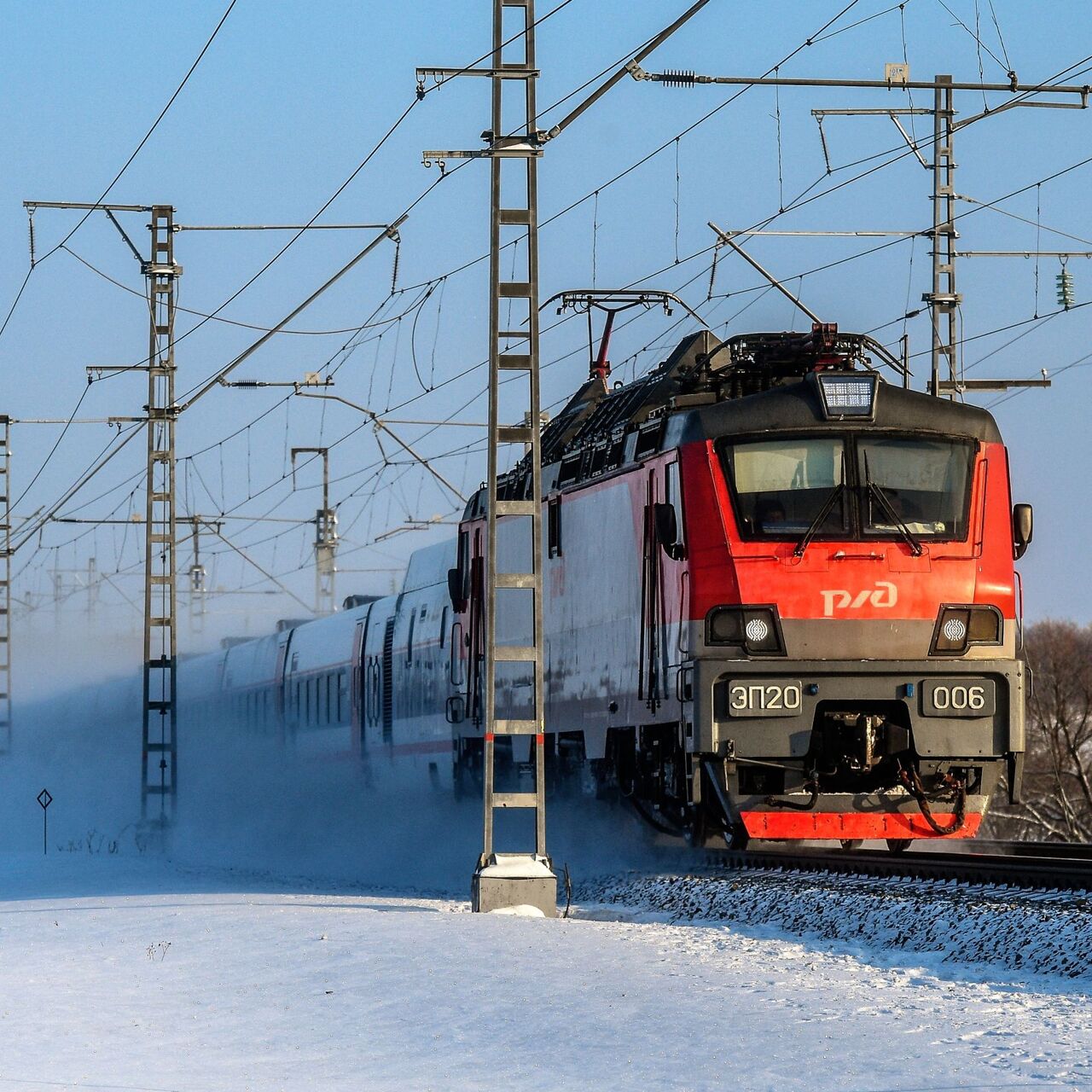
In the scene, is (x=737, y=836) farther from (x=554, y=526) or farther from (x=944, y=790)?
(x=554, y=526)

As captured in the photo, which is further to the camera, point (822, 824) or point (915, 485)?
point (915, 485)

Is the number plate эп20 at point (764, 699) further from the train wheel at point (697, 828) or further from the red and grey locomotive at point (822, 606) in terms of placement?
the train wheel at point (697, 828)

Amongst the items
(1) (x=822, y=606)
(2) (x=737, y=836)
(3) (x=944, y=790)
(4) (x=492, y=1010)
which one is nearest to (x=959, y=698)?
(3) (x=944, y=790)

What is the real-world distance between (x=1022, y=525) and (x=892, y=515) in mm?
1224

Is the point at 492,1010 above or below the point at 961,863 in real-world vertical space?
below

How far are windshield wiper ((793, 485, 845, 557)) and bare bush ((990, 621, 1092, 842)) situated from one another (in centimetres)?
2516

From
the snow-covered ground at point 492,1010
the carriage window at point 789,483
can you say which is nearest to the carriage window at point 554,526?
the carriage window at point 789,483

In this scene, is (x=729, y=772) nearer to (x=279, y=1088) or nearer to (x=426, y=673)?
(x=279, y=1088)

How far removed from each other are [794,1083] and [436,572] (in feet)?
61.9

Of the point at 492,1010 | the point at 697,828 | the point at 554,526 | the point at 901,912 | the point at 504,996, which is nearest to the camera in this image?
the point at 492,1010

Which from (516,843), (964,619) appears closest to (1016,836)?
(516,843)

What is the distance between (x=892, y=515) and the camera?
15461mm

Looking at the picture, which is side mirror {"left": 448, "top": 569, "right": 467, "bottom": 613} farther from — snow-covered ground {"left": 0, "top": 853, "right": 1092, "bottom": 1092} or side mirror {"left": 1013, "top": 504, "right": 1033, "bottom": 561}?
side mirror {"left": 1013, "top": 504, "right": 1033, "bottom": 561}

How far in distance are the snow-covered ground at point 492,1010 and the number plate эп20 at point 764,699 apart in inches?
69.5
